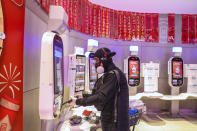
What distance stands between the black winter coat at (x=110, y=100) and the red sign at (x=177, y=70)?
4082 mm

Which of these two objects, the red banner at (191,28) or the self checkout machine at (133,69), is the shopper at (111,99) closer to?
the self checkout machine at (133,69)

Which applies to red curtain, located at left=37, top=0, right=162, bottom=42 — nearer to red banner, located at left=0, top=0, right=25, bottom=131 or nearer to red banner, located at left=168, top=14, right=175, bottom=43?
red banner, located at left=168, top=14, right=175, bottom=43

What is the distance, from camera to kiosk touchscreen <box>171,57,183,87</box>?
5.46m

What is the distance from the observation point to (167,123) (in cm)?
488

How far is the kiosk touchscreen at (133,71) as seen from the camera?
17.4 feet

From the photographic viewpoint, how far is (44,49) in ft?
4.30

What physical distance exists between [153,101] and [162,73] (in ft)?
3.61

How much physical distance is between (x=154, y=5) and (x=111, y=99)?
4.32 metres

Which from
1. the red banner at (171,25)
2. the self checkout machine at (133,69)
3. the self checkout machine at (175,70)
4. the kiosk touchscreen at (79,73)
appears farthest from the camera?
the red banner at (171,25)

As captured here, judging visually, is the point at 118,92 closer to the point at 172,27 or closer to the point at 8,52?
the point at 8,52

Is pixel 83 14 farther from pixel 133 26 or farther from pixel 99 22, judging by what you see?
pixel 133 26

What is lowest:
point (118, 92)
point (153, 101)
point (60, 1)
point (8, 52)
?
point (153, 101)

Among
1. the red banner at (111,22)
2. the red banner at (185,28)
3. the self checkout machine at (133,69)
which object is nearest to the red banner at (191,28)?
the red banner at (185,28)

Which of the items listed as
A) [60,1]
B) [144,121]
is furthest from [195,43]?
[60,1]
